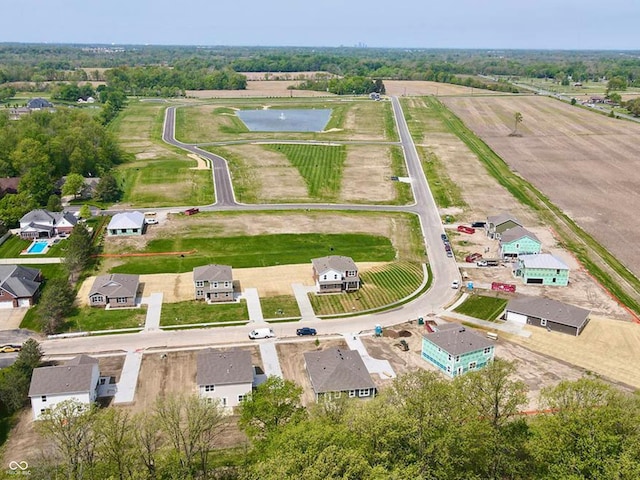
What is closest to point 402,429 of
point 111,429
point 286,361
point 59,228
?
point 111,429

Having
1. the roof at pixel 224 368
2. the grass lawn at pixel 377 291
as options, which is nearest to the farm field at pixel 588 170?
the grass lawn at pixel 377 291

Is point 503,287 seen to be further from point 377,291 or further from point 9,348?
point 9,348

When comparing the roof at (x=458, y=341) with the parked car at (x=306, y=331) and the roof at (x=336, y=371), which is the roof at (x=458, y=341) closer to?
the roof at (x=336, y=371)

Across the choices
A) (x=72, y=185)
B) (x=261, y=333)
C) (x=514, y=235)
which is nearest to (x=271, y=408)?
(x=261, y=333)

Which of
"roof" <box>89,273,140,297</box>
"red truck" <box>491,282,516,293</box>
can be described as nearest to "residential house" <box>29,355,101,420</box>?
"roof" <box>89,273,140,297</box>

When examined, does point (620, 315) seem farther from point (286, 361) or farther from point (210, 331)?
point (210, 331)

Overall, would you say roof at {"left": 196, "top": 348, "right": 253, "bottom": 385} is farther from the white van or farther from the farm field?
the farm field

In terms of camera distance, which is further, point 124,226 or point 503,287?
point 124,226
